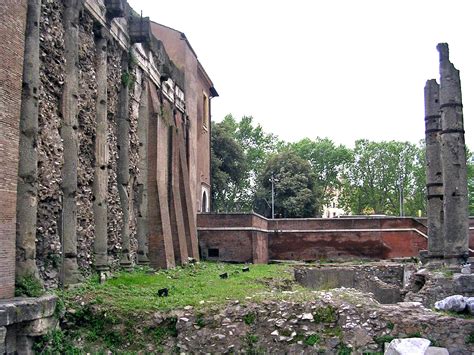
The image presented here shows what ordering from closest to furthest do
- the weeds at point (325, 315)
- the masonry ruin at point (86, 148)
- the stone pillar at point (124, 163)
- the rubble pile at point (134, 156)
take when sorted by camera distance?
the masonry ruin at point (86, 148) → the weeds at point (325, 315) → the stone pillar at point (124, 163) → the rubble pile at point (134, 156)

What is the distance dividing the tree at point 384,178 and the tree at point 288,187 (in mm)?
11396

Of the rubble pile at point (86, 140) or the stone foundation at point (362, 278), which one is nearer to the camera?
the rubble pile at point (86, 140)

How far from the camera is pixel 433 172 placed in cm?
1912

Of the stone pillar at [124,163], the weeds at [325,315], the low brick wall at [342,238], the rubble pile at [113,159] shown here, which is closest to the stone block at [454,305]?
the weeds at [325,315]

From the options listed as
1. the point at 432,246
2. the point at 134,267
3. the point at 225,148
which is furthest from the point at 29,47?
the point at 225,148

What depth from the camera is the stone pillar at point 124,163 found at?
14836 millimetres

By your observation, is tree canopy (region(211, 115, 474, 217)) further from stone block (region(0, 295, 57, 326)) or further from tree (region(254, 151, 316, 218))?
stone block (region(0, 295, 57, 326))

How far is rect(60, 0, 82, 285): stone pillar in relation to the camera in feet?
35.8

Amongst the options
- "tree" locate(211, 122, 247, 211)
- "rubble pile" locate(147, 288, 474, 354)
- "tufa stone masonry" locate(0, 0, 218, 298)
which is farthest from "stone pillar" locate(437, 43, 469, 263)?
"tree" locate(211, 122, 247, 211)

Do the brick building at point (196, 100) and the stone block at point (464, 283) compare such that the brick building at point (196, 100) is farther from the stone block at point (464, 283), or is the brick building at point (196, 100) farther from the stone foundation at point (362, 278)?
the stone block at point (464, 283)

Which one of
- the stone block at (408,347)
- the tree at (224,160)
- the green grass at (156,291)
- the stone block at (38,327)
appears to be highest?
the tree at (224,160)

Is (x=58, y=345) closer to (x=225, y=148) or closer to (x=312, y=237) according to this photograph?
(x=312, y=237)

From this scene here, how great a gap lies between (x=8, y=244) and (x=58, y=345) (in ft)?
5.58

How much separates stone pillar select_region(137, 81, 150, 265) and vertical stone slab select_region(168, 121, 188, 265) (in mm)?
2455
